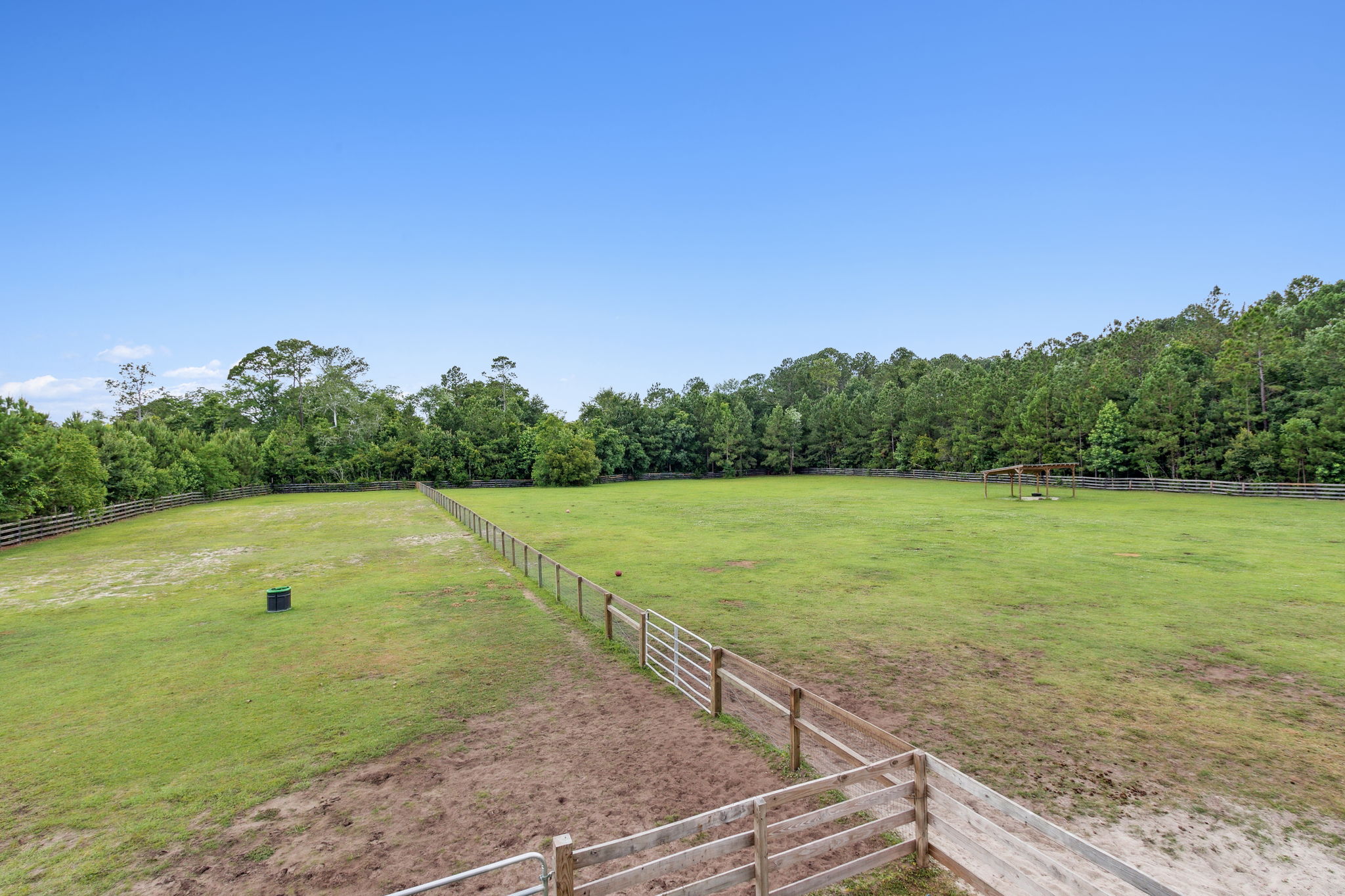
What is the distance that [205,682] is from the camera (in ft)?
35.6

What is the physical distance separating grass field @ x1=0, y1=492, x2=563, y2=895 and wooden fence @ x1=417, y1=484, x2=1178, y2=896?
4.36m

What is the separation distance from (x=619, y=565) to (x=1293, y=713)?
16206 millimetres

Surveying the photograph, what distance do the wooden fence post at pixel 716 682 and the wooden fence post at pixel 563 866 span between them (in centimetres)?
512

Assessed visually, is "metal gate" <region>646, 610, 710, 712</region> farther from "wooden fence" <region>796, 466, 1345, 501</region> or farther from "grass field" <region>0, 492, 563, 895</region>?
"wooden fence" <region>796, 466, 1345, 501</region>

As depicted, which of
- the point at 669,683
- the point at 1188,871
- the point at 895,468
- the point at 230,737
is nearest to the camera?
the point at 1188,871

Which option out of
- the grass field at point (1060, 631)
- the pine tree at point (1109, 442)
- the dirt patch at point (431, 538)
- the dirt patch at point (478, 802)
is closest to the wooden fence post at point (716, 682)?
the dirt patch at point (478, 802)

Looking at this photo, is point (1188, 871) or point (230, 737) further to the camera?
point (230, 737)

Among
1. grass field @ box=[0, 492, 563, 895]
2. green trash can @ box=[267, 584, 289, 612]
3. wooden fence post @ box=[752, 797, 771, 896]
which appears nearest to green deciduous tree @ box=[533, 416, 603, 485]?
grass field @ box=[0, 492, 563, 895]

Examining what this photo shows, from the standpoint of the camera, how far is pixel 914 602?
15523 mm

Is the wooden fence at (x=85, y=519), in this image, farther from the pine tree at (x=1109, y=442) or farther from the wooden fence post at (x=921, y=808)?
the pine tree at (x=1109, y=442)

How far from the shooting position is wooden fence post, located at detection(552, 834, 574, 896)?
13.4ft

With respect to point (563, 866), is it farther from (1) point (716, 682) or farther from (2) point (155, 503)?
(2) point (155, 503)

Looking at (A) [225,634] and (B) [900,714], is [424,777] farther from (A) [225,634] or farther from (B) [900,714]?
(A) [225,634]

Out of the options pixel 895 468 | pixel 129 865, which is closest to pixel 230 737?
pixel 129 865
